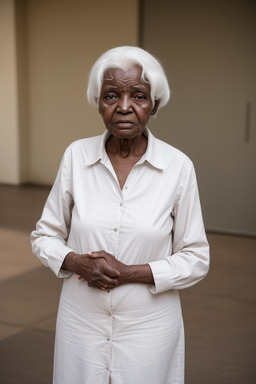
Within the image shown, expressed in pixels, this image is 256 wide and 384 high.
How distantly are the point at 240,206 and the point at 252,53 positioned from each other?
1.53 meters

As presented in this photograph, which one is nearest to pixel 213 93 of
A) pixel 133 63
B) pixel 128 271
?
pixel 133 63

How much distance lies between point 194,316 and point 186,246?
98.6 inches

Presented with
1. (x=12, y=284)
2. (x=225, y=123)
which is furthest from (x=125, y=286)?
(x=225, y=123)

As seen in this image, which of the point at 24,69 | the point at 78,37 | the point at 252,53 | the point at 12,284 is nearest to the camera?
the point at 12,284

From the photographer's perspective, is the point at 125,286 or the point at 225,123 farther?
the point at 225,123

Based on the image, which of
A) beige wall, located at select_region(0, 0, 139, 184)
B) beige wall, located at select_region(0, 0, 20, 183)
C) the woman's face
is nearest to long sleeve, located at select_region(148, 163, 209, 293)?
the woman's face

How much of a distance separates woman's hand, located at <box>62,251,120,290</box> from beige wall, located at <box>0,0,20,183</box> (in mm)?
7382

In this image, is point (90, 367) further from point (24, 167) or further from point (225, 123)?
point (24, 167)

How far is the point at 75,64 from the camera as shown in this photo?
8.82 m

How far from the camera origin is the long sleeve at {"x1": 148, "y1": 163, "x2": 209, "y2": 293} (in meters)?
2.07

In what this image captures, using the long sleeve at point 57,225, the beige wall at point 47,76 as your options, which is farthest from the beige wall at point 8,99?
the long sleeve at point 57,225

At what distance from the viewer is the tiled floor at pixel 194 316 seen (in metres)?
3.72

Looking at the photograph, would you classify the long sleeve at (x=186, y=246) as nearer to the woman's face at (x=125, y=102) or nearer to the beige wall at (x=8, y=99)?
the woman's face at (x=125, y=102)

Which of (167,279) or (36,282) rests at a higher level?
(167,279)
